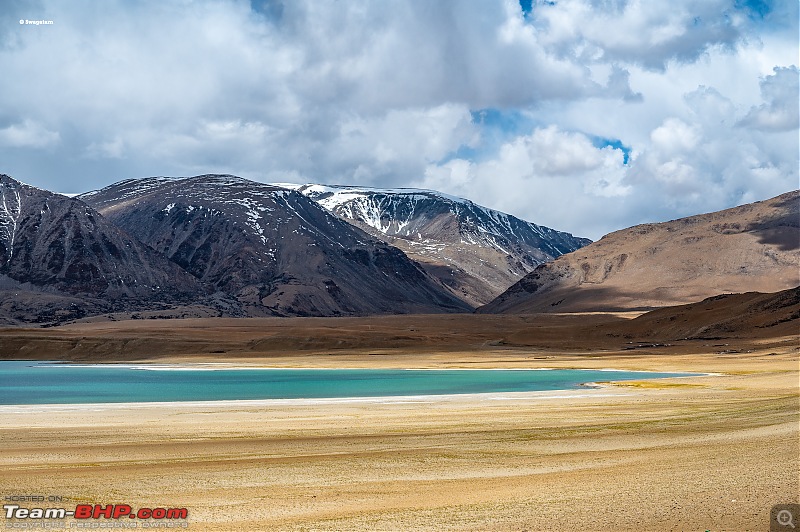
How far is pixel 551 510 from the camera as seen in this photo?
56.9 feet

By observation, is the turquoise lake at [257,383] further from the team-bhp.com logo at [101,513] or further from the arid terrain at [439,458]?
the team-bhp.com logo at [101,513]

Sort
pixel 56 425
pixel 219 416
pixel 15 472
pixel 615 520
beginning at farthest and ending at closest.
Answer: pixel 219 416 < pixel 56 425 < pixel 15 472 < pixel 615 520

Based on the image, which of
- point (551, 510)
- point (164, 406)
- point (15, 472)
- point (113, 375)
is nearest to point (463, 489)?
point (551, 510)

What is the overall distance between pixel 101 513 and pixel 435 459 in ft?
34.2

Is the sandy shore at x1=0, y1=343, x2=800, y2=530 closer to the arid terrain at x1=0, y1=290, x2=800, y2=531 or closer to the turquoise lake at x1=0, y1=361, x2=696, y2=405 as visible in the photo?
the arid terrain at x1=0, y1=290, x2=800, y2=531

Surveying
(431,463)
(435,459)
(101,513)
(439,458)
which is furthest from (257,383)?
(101,513)

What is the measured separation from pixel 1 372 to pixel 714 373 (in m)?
74.7

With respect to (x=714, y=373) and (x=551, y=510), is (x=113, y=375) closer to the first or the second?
(x=714, y=373)

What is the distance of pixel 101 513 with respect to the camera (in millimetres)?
17234

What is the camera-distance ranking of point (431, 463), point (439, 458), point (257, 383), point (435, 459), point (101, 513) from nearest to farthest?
point (101, 513) < point (431, 463) < point (435, 459) < point (439, 458) < point (257, 383)

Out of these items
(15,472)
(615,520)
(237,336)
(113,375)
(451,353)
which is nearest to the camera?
(615,520)

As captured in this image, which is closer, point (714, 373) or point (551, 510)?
point (551, 510)

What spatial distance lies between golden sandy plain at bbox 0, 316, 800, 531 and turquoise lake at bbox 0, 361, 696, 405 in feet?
27.8

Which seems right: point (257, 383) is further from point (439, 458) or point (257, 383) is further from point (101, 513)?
point (101, 513)
